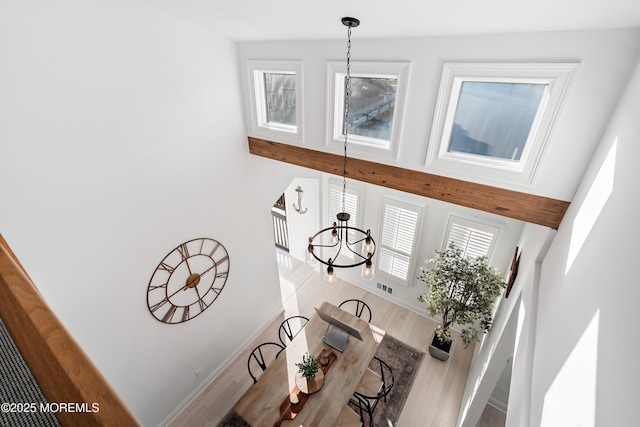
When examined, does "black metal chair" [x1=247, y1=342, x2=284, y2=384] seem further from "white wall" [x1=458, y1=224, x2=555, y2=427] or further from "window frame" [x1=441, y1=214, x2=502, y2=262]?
"window frame" [x1=441, y1=214, x2=502, y2=262]

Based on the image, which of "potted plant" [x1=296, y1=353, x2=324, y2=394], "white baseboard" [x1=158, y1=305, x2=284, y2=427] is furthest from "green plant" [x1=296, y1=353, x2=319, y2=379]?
"white baseboard" [x1=158, y1=305, x2=284, y2=427]

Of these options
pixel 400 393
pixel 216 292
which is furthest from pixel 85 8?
pixel 400 393

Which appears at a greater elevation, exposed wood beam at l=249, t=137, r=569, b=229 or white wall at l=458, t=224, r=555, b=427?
exposed wood beam at l=249, t=137, r=569, b=229

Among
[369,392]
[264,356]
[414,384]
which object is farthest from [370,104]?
[264,356]

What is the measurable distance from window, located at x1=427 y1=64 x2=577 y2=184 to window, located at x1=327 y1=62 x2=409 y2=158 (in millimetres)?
430

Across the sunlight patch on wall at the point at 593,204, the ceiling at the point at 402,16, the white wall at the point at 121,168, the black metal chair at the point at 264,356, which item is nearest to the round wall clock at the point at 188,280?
the white wall at the point at 121,168

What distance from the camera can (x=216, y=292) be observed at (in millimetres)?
4242

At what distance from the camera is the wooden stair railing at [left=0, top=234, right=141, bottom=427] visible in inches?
18.7

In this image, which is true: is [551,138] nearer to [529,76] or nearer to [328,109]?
[529,76]

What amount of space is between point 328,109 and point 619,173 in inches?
103

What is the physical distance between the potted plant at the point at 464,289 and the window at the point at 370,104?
6.98 ft

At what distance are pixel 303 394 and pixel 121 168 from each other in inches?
128

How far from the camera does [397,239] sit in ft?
17.9

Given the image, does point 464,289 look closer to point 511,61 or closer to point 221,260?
point 511,61
